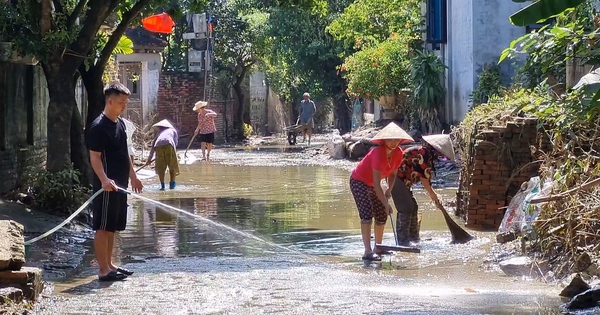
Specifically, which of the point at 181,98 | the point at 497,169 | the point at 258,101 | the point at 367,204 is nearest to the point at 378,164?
the point at 367,204

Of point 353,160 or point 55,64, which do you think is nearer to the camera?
point 55,64

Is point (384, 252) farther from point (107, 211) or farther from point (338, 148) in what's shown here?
point (338, 148)

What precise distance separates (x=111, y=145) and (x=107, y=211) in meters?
0.61

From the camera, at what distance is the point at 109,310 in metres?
7.57

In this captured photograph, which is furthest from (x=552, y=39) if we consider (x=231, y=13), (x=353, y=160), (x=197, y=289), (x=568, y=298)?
(x=231, y=13)

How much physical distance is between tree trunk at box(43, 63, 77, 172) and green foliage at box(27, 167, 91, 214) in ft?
0.53

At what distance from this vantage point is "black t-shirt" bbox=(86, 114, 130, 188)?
907cm

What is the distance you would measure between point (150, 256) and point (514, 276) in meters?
3.84

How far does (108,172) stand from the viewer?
364 inches

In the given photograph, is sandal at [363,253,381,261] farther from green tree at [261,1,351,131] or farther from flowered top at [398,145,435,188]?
green tree at [261,1,351,131]

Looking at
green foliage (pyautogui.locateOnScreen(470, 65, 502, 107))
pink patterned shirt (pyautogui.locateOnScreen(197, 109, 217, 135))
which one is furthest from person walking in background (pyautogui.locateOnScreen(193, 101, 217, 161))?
green foliage (pyautogui.locateOnScreen(470, 65, 502, 107))

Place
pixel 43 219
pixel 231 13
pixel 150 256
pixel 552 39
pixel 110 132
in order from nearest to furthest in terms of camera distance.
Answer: pixel 110 132
pixel 552 39
pixel 150 256
pixel 43 219
pixel 231 13

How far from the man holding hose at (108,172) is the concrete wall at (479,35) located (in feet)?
44.3

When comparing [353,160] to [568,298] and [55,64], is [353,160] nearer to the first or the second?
[55,64]
